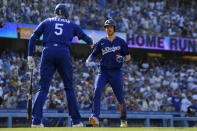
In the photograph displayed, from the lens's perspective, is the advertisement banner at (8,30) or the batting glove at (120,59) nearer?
the batting glove at (120,59)

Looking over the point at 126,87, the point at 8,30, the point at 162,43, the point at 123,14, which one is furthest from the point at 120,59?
the point at 162,43

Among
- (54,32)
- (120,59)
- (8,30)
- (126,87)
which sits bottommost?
(126,87)

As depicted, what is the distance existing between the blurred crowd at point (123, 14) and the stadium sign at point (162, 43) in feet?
0.96

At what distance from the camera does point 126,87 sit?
19391 mm

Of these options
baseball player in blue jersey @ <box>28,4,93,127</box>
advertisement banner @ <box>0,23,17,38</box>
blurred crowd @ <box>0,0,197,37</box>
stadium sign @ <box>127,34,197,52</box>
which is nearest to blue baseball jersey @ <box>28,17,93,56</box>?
baseball player in blue jersey @ <box>28,4,93,127</box>

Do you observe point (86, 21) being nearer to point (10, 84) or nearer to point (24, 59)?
point (24, 59)

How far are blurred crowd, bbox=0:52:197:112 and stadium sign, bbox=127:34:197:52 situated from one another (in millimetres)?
1017

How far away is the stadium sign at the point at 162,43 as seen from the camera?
23844 millimetres

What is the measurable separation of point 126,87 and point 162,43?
20.3 ft

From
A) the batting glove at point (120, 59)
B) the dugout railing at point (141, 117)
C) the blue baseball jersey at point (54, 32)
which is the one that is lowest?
the dugout railing at point (141, 117)

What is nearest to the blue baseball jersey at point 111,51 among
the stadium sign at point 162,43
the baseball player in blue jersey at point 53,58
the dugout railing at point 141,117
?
the baseball player in blue jersey at point 53,58

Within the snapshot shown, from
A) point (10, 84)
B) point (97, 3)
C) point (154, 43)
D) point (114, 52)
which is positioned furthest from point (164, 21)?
point (114, 52)

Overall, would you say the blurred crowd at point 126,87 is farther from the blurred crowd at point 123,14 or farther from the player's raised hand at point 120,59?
the player's raised hand at point 120,59

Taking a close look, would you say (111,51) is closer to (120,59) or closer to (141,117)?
(120,59)
